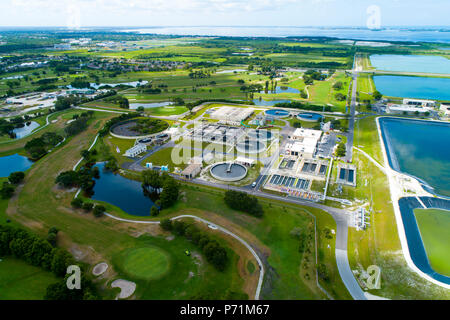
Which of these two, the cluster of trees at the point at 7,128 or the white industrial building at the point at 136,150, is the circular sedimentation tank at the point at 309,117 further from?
the cluster of trees at the point at 7,128

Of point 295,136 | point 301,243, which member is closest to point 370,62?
point 295,136

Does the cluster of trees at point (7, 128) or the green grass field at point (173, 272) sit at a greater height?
the cluster of trees at point (7, 128)

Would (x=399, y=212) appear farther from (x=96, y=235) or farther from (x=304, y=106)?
(x=304, y=106)

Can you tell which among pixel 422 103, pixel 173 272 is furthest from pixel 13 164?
pixel 422 103

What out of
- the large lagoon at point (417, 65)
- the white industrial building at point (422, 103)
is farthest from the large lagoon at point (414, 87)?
the large lagoon at point (417, 65)

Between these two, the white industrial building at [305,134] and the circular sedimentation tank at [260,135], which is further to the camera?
the circular sedimentation tank at [260,135]

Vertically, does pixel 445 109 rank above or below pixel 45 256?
above
